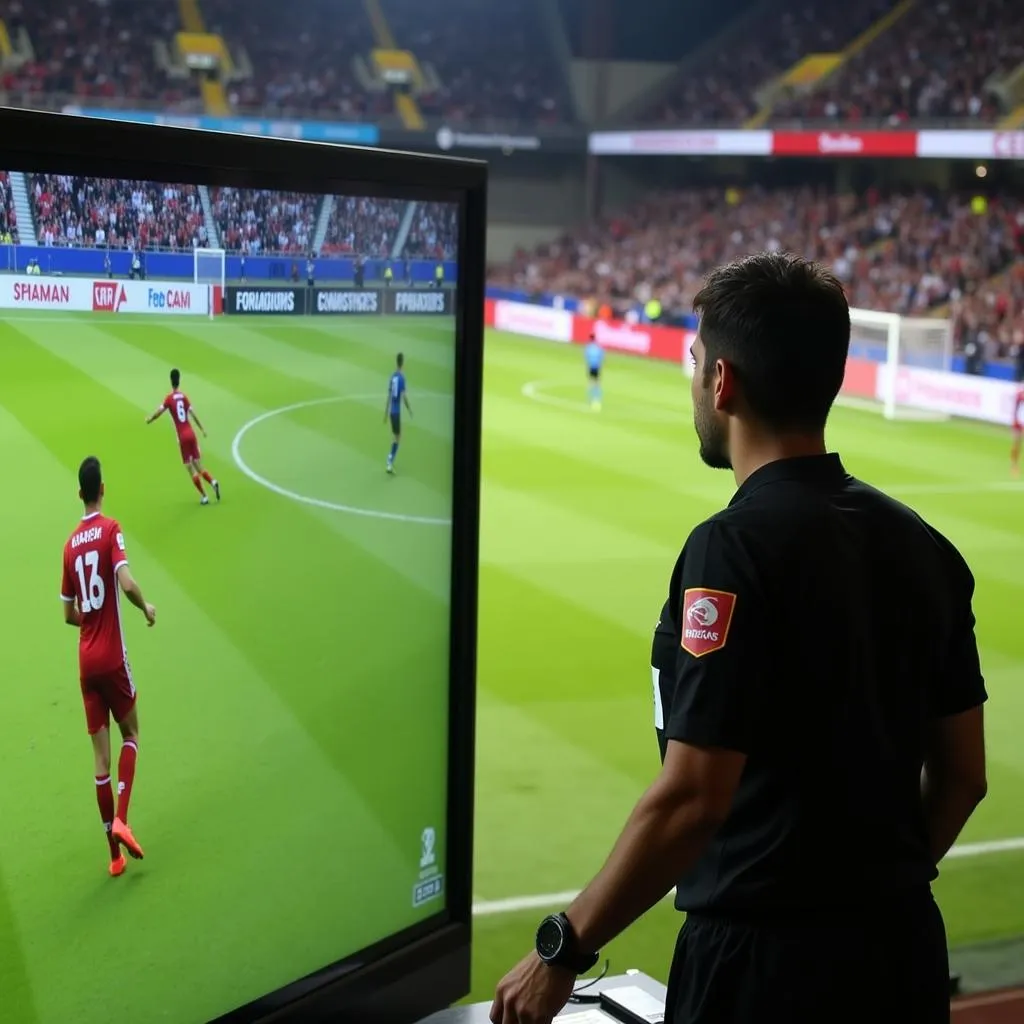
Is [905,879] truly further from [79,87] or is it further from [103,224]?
[79,87]

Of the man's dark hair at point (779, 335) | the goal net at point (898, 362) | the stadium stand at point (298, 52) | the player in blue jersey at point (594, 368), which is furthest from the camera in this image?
the stadium stand at point (298, 52)

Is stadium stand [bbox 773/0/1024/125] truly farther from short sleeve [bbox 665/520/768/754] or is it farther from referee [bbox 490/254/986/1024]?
short sleeve [bbox 665/520/768/754]

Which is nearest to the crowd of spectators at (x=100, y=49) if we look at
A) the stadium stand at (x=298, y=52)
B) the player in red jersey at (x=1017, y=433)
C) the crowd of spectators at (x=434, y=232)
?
the stadium stand at (x=298, y=52)

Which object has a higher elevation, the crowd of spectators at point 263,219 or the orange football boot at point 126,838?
the crowd of spectators at point 263,219

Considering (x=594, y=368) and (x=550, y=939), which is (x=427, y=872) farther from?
(x=594, y=368)

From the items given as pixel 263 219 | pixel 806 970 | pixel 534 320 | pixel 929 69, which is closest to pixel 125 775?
pixel 263 219

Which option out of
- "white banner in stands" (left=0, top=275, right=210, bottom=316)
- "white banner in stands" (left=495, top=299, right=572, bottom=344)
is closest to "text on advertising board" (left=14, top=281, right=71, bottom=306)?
"white banner in stands" (left=0, top=275, right=210, bottom=316)

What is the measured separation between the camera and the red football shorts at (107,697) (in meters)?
2.69

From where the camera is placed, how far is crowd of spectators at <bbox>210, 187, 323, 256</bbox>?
2.76 metres

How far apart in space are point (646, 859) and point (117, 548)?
3.61 feet

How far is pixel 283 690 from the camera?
121 inches

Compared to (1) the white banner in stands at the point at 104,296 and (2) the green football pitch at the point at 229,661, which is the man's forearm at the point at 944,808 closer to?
(2) the green football pitch at the point at 229,661

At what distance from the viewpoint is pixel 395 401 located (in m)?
3.19

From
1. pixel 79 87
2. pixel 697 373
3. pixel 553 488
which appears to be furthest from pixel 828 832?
pixel 79 87
